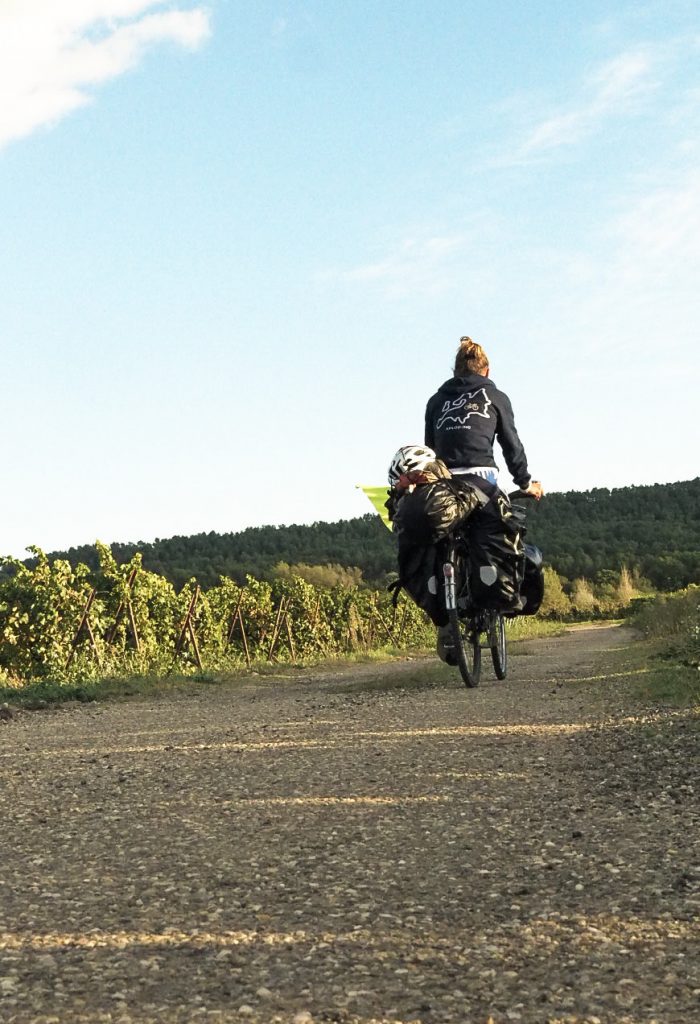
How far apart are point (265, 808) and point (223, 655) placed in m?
27.1

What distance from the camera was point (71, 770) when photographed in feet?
21.5

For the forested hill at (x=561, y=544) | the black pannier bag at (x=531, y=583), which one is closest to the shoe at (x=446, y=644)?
the black pannier bag at (x=531, y=583)

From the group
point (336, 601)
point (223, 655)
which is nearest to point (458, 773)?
point (223, 655)

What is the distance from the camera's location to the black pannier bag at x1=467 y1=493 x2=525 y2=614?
8.47m

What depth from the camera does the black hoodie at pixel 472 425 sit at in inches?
339

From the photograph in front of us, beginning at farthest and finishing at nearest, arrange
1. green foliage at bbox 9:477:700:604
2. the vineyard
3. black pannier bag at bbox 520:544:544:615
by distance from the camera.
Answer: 1. green foliage at bbox 9:477:700:604
2. the vineyard
3. black pannier bag at bbox 520:544:544:615

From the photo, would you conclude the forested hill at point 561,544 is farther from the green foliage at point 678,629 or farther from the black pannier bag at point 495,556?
the black pannier bag at point 495,556

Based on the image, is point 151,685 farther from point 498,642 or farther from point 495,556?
point 495,556

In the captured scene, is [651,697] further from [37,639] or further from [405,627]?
[405,627]

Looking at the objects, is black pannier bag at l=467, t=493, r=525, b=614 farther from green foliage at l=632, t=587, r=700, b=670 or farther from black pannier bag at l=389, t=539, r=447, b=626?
green foliage at l=632, t=587, r=700, b=670

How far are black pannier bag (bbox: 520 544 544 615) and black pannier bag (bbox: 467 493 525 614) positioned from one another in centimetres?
26

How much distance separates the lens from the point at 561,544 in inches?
3472

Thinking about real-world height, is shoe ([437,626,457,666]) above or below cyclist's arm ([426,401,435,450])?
below

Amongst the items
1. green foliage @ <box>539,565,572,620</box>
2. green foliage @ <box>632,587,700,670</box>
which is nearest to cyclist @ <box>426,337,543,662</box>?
green foliage @ <box>632,587,700,670</box>
